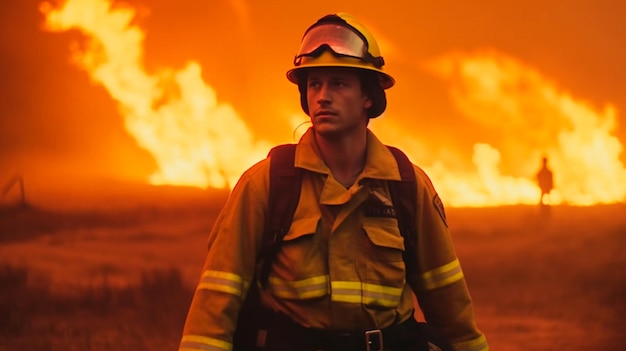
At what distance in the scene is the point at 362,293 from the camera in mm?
2053

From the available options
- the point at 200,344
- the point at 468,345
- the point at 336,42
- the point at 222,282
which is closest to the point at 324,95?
the point at 336,42

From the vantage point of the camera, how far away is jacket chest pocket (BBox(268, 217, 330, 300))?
6.70ft

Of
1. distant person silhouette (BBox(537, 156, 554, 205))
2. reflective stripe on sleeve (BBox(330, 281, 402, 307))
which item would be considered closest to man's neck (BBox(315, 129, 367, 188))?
reflective stripe on sleeve (BBox(330, 281, 402, 307))

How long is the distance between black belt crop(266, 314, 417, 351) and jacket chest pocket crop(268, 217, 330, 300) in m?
0.07

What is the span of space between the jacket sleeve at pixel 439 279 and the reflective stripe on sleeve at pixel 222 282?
49 cm

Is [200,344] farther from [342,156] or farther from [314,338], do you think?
[342,156]

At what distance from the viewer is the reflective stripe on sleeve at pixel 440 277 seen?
231cm

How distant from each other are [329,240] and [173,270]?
1697mm

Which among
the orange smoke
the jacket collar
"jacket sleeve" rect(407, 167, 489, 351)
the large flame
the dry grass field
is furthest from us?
the orange smoke

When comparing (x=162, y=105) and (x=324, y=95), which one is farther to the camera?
(x=162, y=105)

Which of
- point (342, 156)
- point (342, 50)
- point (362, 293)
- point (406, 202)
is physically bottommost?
point (362, 293)

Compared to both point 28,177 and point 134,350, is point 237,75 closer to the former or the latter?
point 28,177

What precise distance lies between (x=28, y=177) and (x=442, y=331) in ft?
6.41

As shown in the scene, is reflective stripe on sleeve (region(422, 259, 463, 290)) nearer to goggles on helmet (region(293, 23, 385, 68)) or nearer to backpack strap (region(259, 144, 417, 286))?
backpack strap (region(259, 144, 417, 286))
